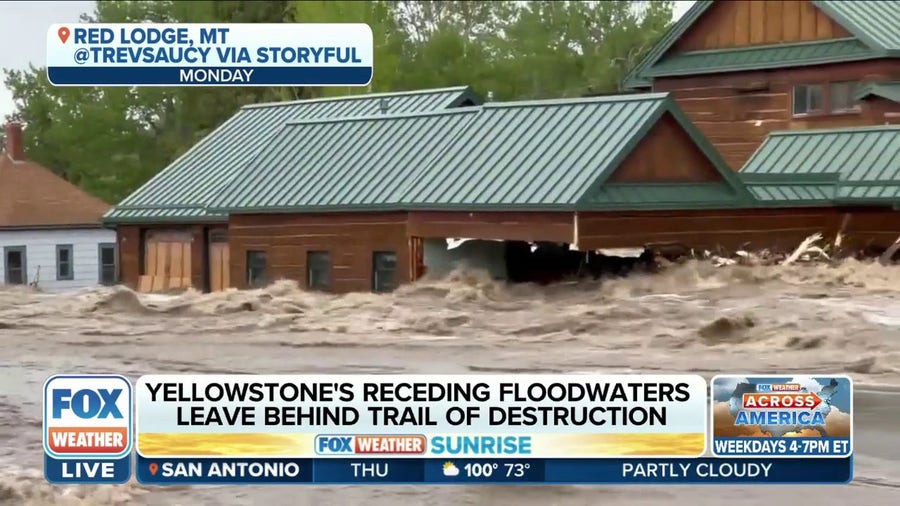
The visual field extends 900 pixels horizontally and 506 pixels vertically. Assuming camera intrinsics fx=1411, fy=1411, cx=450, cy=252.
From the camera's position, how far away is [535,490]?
6754 mm

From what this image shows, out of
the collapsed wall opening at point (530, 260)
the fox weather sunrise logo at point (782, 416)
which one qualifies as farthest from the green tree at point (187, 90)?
the fox weather sunrise logo at point (782, 416)

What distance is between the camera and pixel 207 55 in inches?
274

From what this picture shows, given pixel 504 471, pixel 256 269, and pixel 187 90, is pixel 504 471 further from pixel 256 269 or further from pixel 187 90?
pixel 256 269

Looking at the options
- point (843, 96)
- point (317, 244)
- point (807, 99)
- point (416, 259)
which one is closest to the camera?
point (317, 244)

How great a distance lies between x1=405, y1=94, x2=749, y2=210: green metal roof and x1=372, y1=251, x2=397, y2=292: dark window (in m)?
1.81

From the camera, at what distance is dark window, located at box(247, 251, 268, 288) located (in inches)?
571

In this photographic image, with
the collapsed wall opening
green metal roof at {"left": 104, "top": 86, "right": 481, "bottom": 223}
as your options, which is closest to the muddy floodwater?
green metal roof at {"left": 104, "top": 86, "right": 481, "bottom": 223}

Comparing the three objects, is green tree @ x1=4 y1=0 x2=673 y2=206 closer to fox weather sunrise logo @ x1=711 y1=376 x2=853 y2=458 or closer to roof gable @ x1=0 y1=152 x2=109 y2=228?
roof gable @ x1=0 y1=152 x2=109 y2=228

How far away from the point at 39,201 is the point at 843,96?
22.3m

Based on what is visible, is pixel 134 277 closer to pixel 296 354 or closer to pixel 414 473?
pixel 296 354

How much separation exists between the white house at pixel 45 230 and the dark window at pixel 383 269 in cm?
606

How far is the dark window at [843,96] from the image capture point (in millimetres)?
27594

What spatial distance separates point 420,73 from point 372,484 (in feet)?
24.7

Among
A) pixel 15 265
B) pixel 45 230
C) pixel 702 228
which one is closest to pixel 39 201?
pixel 45 230
